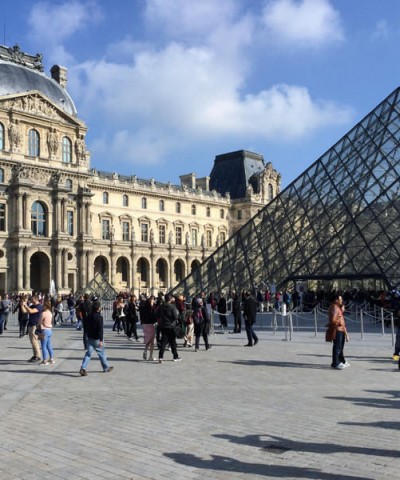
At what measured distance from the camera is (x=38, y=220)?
49188 mm

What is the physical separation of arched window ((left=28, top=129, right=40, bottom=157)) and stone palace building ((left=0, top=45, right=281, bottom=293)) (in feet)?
0.28

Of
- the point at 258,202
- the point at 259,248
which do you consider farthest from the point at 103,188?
the point at 259,248

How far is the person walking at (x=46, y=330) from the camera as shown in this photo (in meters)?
12.0

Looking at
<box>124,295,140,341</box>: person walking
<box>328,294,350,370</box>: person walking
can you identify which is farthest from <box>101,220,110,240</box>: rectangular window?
<box>328,294,350,370</box>: person walking

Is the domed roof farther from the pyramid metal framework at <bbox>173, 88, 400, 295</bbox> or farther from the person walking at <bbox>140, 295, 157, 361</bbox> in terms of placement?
the person walking at <bbox>140, 295, 157, 361</bbox>

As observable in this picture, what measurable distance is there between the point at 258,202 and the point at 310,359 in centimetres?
6188

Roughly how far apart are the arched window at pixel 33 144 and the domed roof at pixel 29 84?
3.58 meters

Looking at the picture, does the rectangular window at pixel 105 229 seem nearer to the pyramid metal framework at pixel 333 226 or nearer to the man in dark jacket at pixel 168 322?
the pyramid metal framework at pixel 333 226

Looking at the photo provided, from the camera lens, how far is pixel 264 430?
6289 millimetres

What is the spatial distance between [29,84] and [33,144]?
5.16 metres

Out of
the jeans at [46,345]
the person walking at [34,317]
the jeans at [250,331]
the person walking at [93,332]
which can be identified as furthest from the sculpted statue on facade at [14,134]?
the person walking at [93,332]

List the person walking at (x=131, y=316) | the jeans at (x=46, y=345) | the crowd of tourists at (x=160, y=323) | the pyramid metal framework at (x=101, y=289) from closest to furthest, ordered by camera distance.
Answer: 1. the crowd of tourists at (x=160, y=323)
2. the jeans at (x=46, y=345)
3. the person walking at (x=131, y=316)
4. the pyramid metal framework at (x=101, y=289)

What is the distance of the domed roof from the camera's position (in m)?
48.6

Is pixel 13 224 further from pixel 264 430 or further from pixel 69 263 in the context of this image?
pixel 264 430
